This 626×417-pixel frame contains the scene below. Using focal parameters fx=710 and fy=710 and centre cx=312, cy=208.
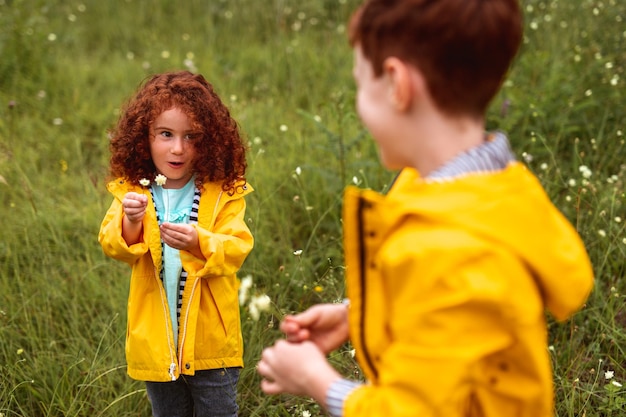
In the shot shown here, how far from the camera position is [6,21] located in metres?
4.95

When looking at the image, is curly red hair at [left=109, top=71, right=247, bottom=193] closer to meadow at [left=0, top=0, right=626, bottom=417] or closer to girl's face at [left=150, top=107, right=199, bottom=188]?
girl's face at [left=150, top=107, right=199, bottom=188]

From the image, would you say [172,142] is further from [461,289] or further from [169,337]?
[461,289]

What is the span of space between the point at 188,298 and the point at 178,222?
0.23 metres

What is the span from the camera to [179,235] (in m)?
1.92

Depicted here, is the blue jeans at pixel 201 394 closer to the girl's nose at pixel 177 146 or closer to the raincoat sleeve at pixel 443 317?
the girl's nose at pixel 177 146

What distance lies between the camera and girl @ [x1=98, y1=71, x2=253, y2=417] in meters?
2.07

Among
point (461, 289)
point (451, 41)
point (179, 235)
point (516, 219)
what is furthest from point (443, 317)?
point (179, 235)

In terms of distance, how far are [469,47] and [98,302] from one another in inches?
90.5

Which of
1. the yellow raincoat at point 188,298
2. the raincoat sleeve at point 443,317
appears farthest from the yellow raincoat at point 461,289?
the yellow raincoat at point 188,298

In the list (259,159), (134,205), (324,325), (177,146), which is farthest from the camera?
(259,159)

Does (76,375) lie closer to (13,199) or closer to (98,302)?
(98,302)

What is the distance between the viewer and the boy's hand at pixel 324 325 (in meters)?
1.42

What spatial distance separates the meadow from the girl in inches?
12.9

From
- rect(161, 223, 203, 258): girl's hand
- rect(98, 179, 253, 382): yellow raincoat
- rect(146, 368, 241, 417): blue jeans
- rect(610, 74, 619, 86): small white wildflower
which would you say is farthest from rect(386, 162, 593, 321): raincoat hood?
Answer: rect(610, 74, 619, 86): small white wildflower
